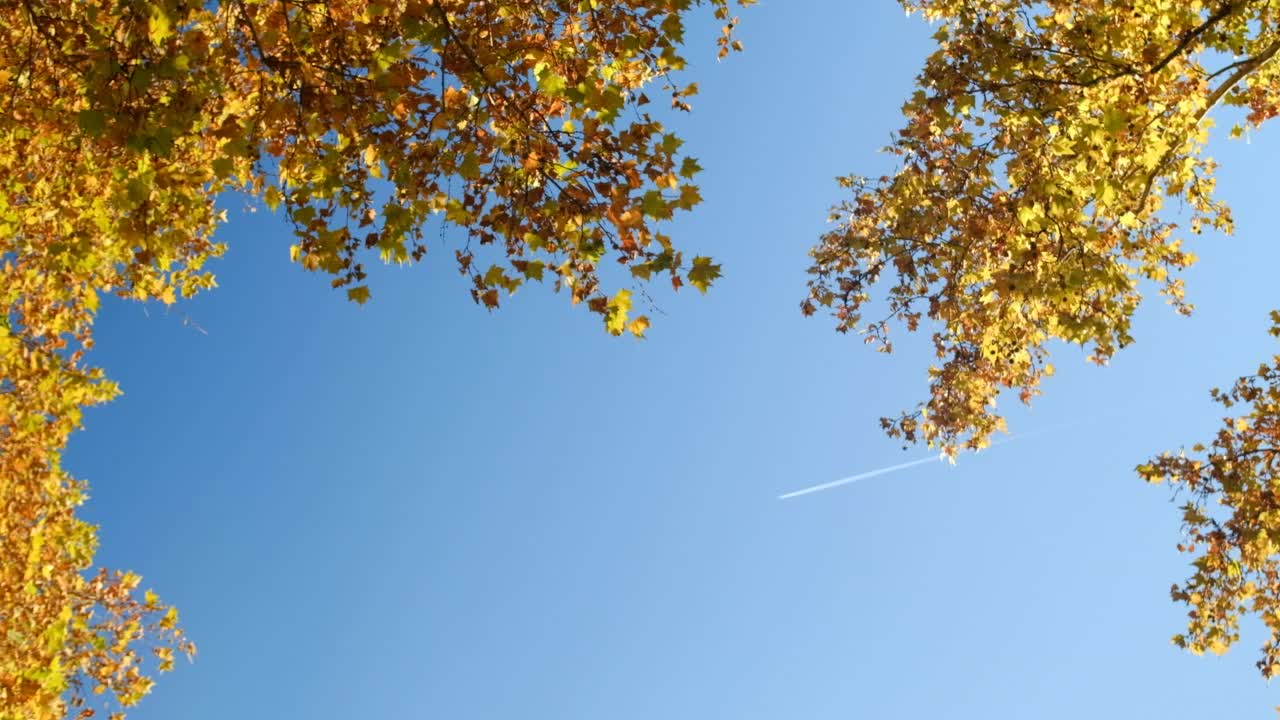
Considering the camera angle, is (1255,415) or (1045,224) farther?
(1255,415)

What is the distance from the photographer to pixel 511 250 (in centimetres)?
683

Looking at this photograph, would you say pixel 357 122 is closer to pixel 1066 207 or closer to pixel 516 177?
pixel 516 177

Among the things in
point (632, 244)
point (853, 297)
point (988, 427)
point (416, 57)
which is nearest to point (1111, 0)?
point (853, 297)

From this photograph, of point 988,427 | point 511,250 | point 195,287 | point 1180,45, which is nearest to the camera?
point 511,250

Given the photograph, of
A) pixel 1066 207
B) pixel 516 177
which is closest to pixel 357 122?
pixel 516 177

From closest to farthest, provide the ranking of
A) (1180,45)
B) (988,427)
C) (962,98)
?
(1180,45), (962,98), (988,427)

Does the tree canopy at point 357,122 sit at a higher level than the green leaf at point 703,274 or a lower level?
higher

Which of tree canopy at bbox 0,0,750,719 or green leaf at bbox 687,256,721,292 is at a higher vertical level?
tree canopy at bbox 0,0,750,719

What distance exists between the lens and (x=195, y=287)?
37.4ft

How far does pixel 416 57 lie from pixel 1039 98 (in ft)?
21.6

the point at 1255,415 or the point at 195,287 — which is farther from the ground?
the point at 195,287

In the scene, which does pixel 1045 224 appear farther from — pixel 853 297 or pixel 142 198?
pixel 142 198

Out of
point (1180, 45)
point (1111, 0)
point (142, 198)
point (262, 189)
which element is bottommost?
point (142, 198)

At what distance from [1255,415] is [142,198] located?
43.6 feet
